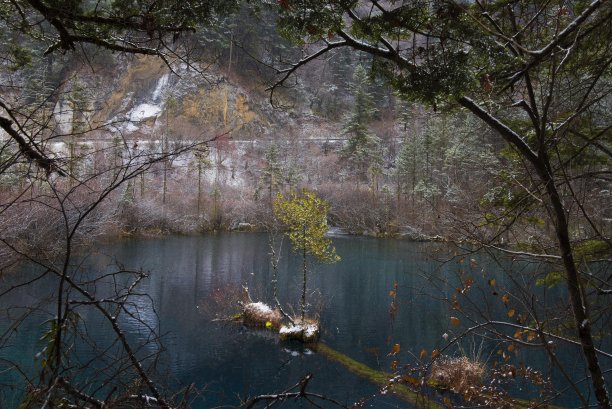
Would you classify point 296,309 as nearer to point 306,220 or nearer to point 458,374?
point 306,220

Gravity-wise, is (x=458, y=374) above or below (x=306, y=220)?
below

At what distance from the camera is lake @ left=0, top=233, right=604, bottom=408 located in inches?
355

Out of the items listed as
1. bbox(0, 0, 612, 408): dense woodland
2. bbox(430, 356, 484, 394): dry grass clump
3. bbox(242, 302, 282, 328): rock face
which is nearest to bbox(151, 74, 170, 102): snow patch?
bbox(0, 0, 612, 408): dense woodland

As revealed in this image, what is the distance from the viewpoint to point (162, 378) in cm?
230

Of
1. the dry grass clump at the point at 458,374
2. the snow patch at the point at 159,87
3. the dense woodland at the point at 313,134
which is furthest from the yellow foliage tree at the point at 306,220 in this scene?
the snow patch at the point at 159,87

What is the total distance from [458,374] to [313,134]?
43.8 meters

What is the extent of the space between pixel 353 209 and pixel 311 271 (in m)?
16.3

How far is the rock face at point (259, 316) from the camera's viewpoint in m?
12.7

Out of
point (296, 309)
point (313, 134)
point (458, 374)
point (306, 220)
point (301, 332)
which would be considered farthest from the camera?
point (313, 134)

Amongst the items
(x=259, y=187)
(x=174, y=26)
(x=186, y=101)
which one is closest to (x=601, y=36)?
(x=174, y=26)

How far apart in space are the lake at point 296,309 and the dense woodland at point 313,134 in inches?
32.7

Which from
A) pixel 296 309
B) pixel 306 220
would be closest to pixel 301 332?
pixel 296 309

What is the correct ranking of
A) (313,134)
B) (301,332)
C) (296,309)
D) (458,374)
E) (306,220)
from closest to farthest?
(458,374)
(301,332)
(306,220)
(296,309)
(313,134)

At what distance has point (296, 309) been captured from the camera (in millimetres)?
13742
